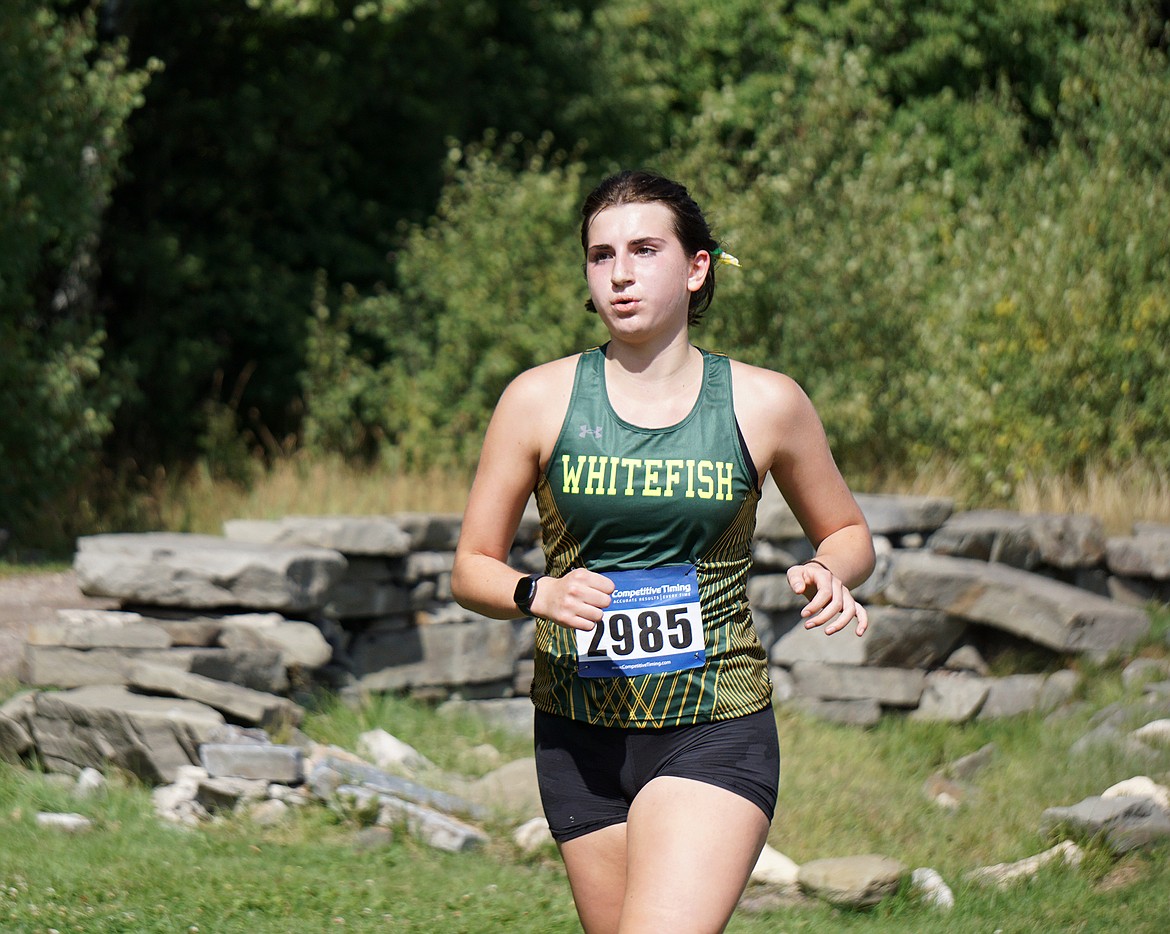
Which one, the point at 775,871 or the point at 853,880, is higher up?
the point at 853,880

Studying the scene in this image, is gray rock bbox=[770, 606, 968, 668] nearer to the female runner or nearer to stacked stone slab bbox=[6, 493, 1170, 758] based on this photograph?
stacked stone slab bbox=[6, 493, 1170, 758]

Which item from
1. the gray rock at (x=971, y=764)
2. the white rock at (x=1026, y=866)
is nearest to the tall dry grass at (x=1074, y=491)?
the gray rock at (x=971, y=764)

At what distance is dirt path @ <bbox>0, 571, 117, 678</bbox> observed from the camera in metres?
7.32

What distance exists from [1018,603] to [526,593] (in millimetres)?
6546

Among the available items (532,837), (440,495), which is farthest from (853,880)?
(440,495)

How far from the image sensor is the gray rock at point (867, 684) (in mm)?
8797

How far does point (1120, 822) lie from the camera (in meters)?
5.91

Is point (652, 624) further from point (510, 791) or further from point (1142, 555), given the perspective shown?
point (1142, 555)

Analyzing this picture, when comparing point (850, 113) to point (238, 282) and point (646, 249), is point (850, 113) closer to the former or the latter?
point (238, 282)

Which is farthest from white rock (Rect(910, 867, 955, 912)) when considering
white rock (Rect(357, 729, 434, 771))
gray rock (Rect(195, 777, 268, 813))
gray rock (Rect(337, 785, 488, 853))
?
gray rock (Rect(195, 777, 268, 813))

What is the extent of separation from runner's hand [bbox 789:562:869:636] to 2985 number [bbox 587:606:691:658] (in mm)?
235

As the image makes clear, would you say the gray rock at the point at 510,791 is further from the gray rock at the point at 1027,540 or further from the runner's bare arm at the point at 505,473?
the gray rock at the point at 1027,540

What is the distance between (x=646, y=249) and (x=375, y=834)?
3689 millimetres

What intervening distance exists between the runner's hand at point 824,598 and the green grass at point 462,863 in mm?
2626
